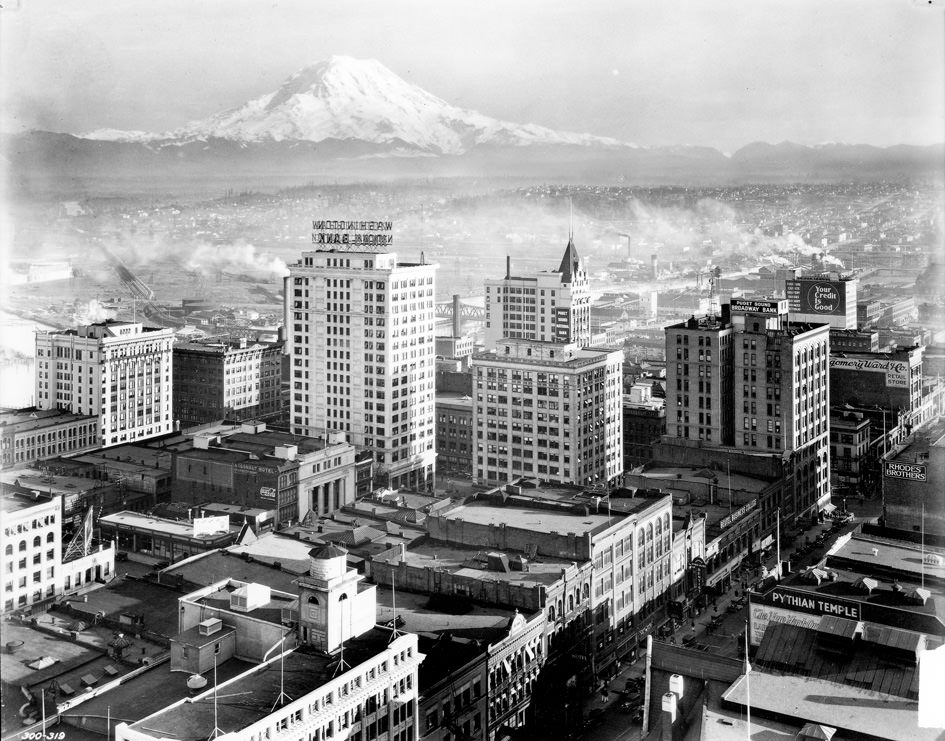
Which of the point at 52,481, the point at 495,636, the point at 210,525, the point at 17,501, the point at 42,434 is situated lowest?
the point at 495,636

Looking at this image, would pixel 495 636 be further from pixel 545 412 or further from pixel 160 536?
pixel 545 412

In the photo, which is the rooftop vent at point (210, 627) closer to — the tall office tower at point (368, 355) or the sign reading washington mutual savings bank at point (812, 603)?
the sign reading washington mutual savings bank at point (812, 603)

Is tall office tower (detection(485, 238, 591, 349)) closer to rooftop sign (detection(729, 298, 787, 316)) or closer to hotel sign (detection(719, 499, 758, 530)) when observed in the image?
rooftop sign (detection(729, 298, 787, 316))

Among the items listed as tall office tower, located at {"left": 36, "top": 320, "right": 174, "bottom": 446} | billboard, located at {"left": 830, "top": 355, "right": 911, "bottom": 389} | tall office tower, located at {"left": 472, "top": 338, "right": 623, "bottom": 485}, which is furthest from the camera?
billboard, located at {"left": 830, "top": 355, "right": 911, "bottom": 389}

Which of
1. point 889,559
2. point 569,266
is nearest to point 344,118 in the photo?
point 569,266

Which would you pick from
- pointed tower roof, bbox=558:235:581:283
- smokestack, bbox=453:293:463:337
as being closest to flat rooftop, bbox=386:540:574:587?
pointed tower roof, bbox=558:235:581:283
